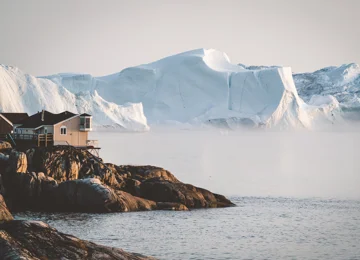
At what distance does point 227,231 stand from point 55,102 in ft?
212

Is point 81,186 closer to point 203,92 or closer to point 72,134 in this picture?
point 72,134

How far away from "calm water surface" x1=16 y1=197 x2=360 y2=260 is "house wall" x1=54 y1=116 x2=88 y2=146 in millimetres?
11458

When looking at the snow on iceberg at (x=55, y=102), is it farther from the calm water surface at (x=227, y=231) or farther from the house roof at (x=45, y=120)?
the calm water surface at (x=227, y=231)

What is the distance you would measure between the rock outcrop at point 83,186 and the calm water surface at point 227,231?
964 millimetres

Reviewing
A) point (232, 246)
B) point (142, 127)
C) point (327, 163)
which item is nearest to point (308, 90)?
point (142, 127)

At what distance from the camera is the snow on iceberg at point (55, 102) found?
8136 centimetres

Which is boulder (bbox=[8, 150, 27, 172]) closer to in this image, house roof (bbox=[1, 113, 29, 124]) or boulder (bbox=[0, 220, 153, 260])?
house roof (bbox=[1, 113, 29, 124])

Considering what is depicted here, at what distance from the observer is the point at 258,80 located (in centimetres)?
11988

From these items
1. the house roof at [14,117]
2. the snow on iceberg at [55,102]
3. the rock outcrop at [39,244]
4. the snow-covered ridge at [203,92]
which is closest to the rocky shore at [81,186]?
the house roof at [14,117]

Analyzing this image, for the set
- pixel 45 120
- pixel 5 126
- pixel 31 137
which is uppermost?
pixel 45 120

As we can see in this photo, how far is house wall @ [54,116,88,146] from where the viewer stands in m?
40.7

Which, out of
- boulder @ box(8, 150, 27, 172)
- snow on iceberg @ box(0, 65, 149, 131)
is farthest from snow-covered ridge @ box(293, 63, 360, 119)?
boulder @ box(8, 150, 27, 172)

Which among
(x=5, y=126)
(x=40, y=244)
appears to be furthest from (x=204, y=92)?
(x=40, y=244)

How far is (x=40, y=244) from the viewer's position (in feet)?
48.0
